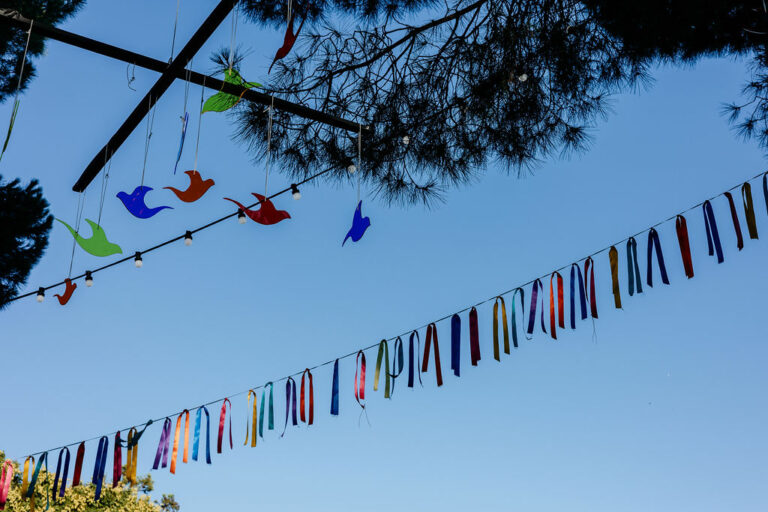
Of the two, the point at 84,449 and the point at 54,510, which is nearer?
the point at 84,449

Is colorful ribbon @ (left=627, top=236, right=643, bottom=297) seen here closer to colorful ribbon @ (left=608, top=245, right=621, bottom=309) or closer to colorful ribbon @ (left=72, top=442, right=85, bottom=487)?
colorful ribbon @ (left=608, top=245, right=621, bottom=309)

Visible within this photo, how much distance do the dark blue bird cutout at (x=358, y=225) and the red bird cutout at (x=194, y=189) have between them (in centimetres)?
66

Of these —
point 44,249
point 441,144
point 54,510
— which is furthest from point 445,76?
point 54,510

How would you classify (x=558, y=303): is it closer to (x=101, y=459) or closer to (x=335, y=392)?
(x=335, y=392)

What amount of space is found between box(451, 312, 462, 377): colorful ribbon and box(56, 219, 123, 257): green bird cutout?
5.68 feet

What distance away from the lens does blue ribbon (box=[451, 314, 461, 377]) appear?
150 inches

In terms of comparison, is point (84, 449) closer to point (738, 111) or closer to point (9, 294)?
point (9, 294)

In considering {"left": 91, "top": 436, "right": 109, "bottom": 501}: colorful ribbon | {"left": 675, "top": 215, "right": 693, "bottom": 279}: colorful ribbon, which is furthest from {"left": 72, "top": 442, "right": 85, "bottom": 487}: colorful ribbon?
{"left": 675, "top": 215, "right": 693, "bottom": 279}: colorful ribbon

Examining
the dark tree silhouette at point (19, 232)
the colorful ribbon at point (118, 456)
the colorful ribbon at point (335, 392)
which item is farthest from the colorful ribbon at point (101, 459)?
the colorful ribbon at point (335, 392)

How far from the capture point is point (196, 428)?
5.25 m

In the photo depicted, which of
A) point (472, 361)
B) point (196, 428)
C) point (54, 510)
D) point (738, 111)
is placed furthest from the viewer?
point (54, 510)

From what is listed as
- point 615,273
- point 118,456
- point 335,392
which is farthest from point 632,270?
point 118,456

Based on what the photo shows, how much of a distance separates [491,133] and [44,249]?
3.59 metres

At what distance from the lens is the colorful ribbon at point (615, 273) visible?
3395mm
